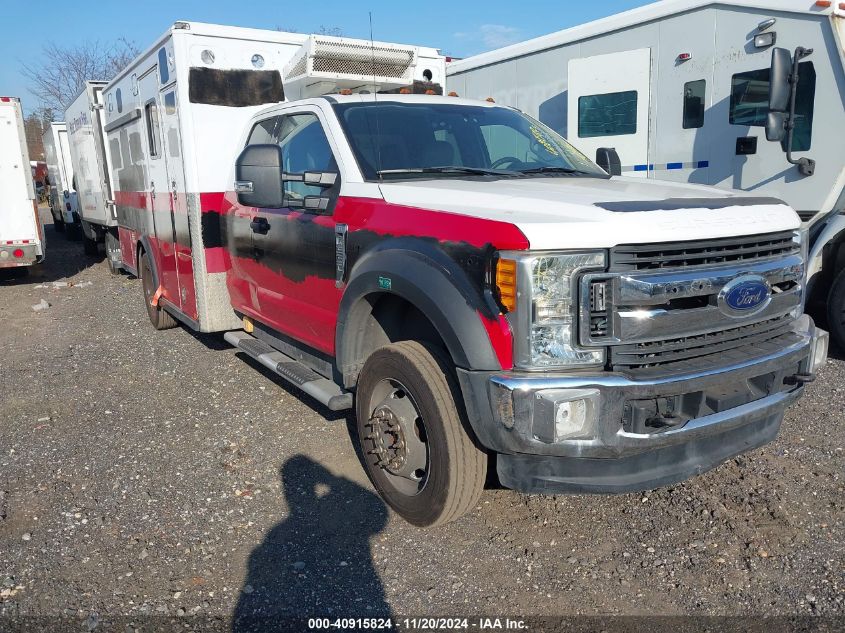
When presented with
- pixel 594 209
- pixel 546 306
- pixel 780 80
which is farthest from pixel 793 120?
pixel 546 306

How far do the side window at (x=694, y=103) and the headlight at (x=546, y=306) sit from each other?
184 inches

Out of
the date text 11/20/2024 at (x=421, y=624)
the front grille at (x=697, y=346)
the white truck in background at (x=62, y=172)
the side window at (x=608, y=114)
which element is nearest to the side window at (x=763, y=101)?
the side window at (x=608, y=114)

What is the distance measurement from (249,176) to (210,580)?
2.11m

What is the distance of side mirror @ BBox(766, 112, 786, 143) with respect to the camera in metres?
5.37

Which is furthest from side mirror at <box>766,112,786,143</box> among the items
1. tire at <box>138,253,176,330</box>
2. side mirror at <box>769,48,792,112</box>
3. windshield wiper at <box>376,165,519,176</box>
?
tire at <box>138,253,176,330</box>

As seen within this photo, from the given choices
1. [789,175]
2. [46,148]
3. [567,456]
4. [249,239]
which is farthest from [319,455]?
[46,148]

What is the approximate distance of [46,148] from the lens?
19406mm

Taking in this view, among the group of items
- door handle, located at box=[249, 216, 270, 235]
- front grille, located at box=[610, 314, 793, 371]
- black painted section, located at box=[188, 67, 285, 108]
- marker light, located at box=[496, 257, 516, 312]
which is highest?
black painted section, located at box=[188, 67, 285, 108]

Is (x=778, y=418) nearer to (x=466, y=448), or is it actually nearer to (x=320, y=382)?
(x=466, y=448)

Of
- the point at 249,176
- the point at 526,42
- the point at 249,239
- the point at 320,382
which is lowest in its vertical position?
the point at 320,382

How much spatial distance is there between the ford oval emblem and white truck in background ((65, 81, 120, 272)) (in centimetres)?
832

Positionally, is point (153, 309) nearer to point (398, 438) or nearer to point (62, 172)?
point (398, 438)

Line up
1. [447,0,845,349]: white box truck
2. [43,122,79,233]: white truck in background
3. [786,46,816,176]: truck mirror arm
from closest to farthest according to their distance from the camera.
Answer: [786,46,816,176]: truck mirror arm → [447,0,845,349]: white box truck → [43,122,79,233]: white truck in background

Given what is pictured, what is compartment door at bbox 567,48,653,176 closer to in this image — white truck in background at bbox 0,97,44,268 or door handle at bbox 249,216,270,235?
door handle at bbox 249,216,270,235
